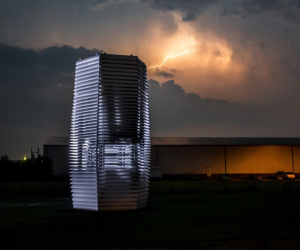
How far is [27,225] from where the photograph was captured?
987 cm

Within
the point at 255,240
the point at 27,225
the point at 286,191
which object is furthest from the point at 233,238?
the point at 286,191

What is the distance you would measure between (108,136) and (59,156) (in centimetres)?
4657

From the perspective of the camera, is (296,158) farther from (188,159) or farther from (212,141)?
(188,159)

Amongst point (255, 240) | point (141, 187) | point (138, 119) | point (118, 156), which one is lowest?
point (255, 240)

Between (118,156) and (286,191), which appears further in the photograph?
(286,191)

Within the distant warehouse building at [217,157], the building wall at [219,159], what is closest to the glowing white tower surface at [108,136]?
the distant warehouse building at [217,157]

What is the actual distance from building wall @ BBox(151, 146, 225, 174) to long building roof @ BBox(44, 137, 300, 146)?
846mm

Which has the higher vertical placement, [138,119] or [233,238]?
[138,119]

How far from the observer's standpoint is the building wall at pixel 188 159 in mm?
58875

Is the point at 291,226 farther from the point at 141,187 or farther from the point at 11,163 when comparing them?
the point at 11,163

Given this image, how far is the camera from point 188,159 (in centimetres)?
5944

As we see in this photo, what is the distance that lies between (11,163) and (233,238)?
48.3 metres

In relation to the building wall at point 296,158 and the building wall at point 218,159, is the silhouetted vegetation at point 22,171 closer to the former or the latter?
the building wall at point 218,159

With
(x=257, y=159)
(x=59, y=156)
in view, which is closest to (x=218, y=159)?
(x=257, y=159)
